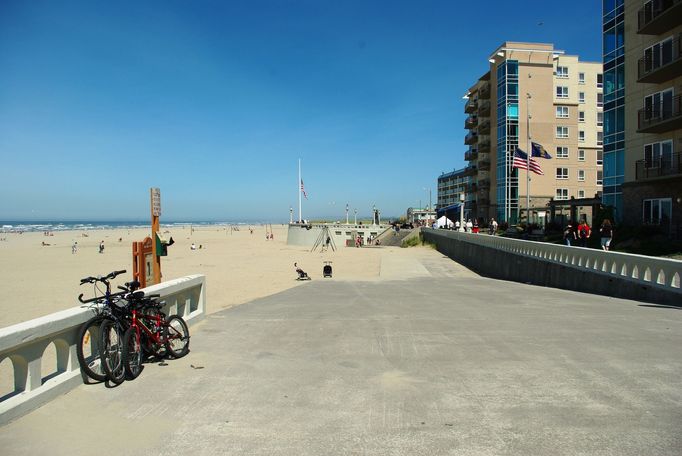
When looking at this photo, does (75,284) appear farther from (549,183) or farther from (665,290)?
(549,183)

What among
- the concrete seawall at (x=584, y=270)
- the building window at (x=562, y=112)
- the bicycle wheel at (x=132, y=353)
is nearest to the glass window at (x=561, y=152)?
the building window at (x=562, y=112)

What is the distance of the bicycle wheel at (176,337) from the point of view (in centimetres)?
650

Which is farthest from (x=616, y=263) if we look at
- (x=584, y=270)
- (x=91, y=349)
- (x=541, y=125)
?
(x=541, y=125)

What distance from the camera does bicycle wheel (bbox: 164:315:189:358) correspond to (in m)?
6.50

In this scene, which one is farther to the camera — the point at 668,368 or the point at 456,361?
the point at 456,361

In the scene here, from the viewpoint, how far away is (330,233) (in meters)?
52.2

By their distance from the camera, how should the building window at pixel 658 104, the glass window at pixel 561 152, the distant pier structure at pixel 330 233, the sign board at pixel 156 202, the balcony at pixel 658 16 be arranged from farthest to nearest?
the glass window at pixel 561 152 → the distant pier structure at pixel 330 233 → the building window at pixel 658 104 → the balcony at pixel 658 16 → the sign board at pixel 156 202

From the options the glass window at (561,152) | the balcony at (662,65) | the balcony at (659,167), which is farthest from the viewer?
the glass window at (561,152)

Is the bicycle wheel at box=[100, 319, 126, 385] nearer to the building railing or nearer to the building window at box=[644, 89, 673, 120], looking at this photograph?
the building railing

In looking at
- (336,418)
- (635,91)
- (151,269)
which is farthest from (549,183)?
(336,418)

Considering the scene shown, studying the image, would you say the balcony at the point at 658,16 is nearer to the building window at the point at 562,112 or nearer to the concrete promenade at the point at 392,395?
the concrete promenade at the point at 392,395

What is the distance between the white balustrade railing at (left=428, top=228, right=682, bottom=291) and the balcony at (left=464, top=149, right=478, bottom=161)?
46.5 meters

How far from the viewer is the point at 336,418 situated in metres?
4.64

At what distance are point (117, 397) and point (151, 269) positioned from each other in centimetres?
594
